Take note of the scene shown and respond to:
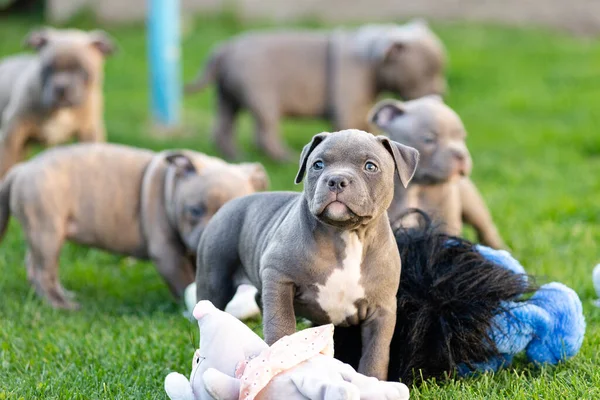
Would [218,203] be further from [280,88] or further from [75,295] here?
[280,88]

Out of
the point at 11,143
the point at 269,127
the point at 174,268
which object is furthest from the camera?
the point at 269,127

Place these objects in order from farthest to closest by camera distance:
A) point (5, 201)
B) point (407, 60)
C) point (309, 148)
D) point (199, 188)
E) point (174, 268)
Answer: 1. point (407, 60)
2. point (5, 201)
3. point (174, 268)
4. point (199, 188)
5. point (309, 148)

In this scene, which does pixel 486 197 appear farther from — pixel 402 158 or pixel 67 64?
pixel 402 158

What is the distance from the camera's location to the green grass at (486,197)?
11.7 feet

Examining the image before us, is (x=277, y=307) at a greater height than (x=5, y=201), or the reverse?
(x=277, y=307)

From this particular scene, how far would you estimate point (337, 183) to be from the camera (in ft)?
9.71

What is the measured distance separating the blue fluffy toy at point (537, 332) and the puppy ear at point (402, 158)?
0.71 m

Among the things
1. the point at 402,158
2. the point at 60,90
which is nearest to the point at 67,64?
the point at 60,90

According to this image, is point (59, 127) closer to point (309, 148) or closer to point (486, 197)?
point (486, 197)

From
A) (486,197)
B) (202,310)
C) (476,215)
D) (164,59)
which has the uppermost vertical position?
(202,310)

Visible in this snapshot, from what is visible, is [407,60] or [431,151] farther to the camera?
[407,60]

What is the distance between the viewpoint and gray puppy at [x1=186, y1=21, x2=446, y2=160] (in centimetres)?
760

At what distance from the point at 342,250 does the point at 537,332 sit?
3.07 feet

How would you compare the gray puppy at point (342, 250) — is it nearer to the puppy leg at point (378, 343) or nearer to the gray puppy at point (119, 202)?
the puppy leg at point (378, 343)
